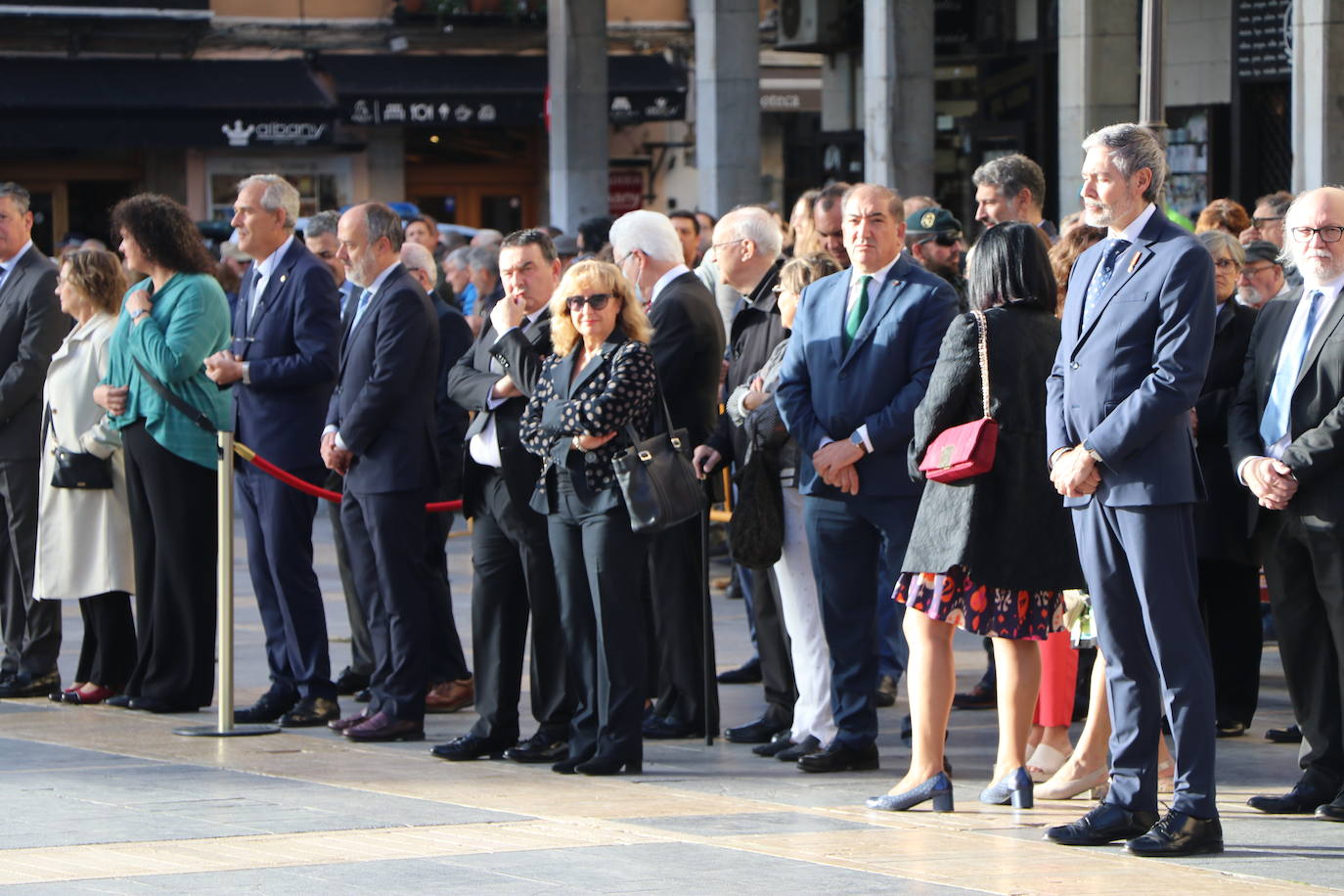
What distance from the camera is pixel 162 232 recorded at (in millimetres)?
9523

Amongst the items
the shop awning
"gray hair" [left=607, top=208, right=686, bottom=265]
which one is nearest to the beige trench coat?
"gray hair" [left=607, top=208, right=686, bottom=265]

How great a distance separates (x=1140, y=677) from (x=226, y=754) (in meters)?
3.67

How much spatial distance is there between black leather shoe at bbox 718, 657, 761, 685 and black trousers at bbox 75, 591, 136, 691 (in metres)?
2.71

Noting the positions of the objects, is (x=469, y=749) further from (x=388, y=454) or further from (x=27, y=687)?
(x=27, y=687)

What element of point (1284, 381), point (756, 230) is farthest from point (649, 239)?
point (1284, 381)

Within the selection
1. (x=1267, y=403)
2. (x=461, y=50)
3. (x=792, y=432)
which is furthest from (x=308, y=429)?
(x=461, y=50)

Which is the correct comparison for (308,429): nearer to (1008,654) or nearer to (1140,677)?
(1008,654)

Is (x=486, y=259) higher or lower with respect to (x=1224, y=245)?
higher

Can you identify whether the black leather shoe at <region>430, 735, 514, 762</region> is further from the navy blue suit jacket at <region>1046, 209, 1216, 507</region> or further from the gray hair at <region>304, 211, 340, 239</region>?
the gray hair at <region>304, 211, 340, 239</region>

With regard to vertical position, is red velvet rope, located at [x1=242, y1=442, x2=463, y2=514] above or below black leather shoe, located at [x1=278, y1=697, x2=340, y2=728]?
above

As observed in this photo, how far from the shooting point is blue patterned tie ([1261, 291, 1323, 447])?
23.8 ft

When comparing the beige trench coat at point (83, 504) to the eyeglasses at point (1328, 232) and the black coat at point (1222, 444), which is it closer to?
the black coat at point (1222, 444)

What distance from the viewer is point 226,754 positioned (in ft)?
27.9

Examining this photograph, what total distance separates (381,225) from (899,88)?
42.7 feet
